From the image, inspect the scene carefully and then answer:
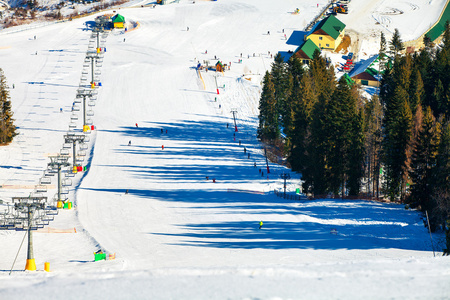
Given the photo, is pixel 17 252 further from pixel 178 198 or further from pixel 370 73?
pixel 370 73

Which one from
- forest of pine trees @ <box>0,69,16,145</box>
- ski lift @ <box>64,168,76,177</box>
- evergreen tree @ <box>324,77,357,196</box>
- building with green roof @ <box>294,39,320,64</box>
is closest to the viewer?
evergreen tree @ <box>324,77,357,196</box>

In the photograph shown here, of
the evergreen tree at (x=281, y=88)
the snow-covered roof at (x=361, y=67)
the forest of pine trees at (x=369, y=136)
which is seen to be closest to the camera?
the forest of pine trees at (x=369, y=136)

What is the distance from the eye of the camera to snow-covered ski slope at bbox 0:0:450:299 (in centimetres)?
1486

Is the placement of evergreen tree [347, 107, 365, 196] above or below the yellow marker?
above

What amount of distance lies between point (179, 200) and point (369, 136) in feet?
49.6

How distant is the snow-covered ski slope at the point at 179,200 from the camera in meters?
14.9

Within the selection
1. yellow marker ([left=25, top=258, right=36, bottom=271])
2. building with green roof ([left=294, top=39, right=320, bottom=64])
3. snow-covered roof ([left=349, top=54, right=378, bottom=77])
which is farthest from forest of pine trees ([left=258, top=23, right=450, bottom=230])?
building with green roof ([left=294, top=39, right=320, bottom=64])

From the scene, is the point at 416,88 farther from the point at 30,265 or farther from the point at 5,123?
the point at 30,265

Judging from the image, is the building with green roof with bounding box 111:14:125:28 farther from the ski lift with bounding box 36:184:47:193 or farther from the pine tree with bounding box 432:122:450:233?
the pine tree with bounding box 432:122:450:233

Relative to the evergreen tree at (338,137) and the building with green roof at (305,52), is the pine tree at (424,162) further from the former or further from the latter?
the building with green roof at (305,52)

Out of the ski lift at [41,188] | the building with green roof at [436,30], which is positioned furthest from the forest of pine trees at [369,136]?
the building with green roof at [436,30]

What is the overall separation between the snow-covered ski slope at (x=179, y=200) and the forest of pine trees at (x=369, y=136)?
7.82 feet

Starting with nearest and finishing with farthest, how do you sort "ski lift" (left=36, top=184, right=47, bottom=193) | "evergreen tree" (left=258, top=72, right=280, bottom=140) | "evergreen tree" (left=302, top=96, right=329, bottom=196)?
"evergreen tree" (left=302, top=96, right=329, bottom=196), "ski lift" (left=36, top=184, right=47, bottom=193), "evergreen tree" (left=258, top=72, right=280, bottom=140)

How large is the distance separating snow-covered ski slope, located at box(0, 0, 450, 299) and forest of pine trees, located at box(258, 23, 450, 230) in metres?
2.38
